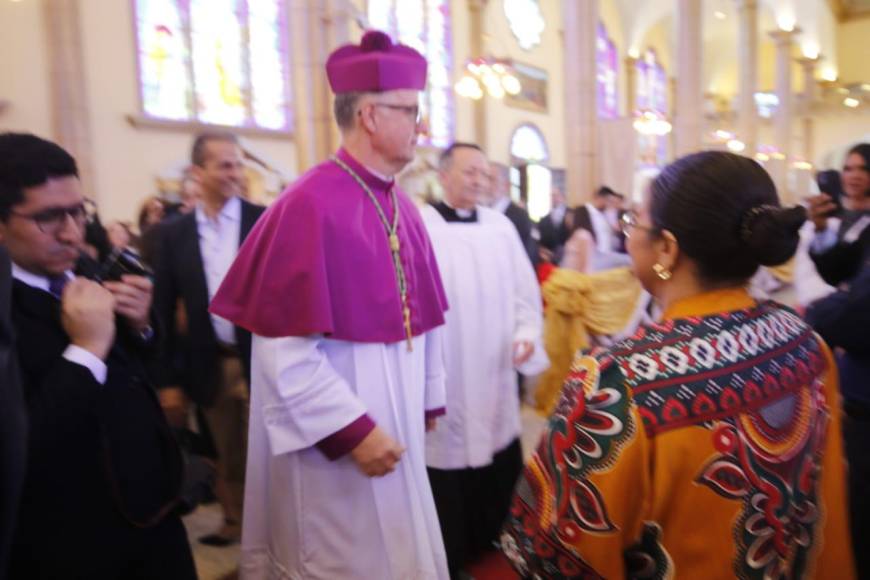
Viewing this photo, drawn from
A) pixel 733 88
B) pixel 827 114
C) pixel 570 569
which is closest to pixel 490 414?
pixel 570 569

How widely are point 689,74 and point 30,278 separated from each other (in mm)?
12738

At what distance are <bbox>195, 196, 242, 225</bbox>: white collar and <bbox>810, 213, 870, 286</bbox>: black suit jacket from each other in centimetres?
254

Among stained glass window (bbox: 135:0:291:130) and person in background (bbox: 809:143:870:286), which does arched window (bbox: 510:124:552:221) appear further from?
person in background (bbox: 809:143:870:286)

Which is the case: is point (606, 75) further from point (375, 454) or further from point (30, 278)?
point (30, 278)

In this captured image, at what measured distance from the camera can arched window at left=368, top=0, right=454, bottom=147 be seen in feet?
49.9

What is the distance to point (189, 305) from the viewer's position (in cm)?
296

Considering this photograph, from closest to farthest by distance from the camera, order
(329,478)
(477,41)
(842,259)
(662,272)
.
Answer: (662,272) → (329,478) → (842,259) → (477,41)

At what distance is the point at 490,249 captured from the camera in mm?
3010

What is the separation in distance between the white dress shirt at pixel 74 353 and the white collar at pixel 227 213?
1639 millimetres

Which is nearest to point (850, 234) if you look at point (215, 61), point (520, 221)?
point (520, 221)

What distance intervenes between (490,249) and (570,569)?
79.2 inches

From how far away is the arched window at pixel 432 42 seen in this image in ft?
49.9

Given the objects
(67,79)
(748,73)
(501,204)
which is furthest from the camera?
(748,73)

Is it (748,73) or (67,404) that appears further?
(748,73)
